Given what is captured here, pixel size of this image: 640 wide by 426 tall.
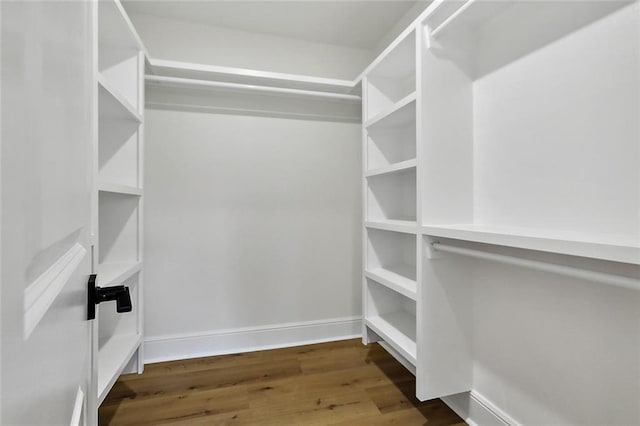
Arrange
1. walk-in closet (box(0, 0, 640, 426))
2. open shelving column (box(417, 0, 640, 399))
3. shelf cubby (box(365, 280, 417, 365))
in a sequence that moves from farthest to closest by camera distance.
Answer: shelf cubby (box(365, 280, 417, 365)) → open shelving column (box(417, 0, 640, 399)) → walk-in closet (box(0, 0, 640, 426))

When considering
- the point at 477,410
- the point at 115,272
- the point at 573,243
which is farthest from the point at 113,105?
the point at 477,410

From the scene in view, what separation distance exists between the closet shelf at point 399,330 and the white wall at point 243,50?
1.93 metres

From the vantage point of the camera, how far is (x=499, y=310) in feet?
4.26

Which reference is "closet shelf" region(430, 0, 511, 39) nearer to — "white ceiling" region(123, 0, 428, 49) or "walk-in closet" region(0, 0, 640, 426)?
"walk-in closet" region(0, 0, 640, 426)

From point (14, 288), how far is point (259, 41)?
2.45m

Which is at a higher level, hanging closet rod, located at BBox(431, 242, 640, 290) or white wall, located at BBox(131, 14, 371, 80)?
white wall, located at BBox(131, 14, 371, 80)

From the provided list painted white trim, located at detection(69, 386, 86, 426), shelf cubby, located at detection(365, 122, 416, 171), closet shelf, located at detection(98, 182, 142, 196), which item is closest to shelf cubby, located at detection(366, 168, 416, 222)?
shelf cubby, located at detection(365, 122, 416, 171)

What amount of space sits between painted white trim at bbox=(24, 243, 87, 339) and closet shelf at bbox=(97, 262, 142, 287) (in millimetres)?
1106

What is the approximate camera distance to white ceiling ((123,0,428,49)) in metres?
1.90

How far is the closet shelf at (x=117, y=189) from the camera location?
125 centimetres

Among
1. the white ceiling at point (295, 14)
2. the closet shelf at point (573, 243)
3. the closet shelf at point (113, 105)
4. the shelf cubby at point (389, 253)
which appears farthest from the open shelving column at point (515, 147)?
the closet shelf at point (113, 105)

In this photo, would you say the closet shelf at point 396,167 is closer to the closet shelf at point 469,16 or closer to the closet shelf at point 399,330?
the closet shelf at point 469,16

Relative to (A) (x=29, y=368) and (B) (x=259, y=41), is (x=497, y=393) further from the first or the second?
(B) (x=259, y=41)

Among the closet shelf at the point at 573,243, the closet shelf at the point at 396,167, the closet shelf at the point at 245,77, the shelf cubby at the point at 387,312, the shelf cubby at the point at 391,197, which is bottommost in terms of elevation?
the shelf cubby at the point at 387,312
